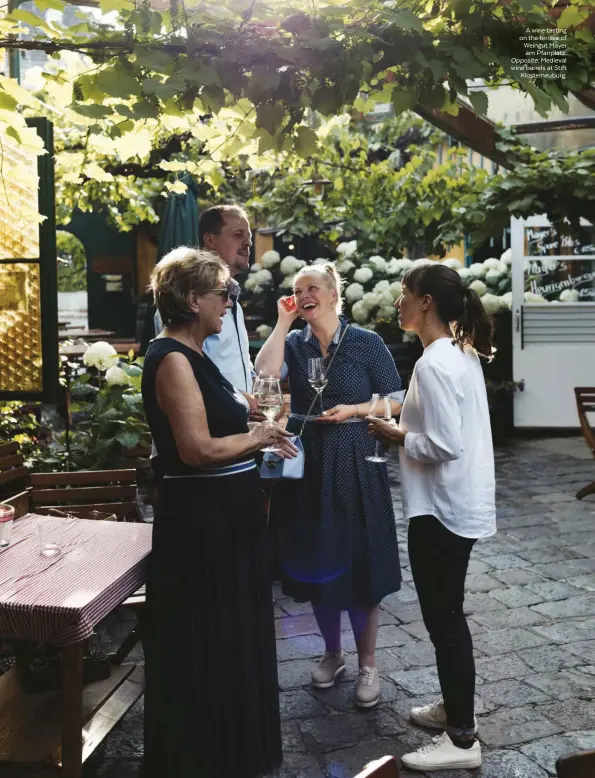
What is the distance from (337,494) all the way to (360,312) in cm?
679

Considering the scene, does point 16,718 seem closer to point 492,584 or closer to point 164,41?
point 164,41

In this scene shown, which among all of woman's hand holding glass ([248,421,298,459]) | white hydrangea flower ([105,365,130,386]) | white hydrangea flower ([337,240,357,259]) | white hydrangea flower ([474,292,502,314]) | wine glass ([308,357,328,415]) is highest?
white hydrangea flower ([337,240,357,259])

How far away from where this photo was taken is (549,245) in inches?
395

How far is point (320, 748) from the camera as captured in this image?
3334 millimetres

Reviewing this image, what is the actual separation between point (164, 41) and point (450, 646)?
7.72ft

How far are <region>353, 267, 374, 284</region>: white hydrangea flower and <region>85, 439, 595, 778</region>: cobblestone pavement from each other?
4850mm

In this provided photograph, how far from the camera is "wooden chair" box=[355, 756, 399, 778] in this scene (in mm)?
1431

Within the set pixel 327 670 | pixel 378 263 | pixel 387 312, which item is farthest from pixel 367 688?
pixel 378 263

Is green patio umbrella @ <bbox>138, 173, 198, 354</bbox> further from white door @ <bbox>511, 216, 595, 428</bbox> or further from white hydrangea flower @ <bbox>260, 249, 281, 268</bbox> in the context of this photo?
white door @ <bbox>511, 216, 595, 428</bbox>

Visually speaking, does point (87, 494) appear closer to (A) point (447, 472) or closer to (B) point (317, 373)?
(B) point (317, 373)

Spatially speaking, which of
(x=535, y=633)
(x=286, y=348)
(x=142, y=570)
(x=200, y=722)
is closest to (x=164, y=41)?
(x=286, y=348)

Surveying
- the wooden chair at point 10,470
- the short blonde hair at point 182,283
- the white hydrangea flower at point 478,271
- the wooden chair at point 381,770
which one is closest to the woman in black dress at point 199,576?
the short blonde hair at point 182,283

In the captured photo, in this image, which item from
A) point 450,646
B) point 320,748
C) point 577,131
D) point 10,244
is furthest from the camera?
point 577,131

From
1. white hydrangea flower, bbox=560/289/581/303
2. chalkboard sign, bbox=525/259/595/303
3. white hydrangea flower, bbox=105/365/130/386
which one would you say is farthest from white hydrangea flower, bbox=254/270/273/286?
white hydrangea flower, bbox=105/365/130/386
